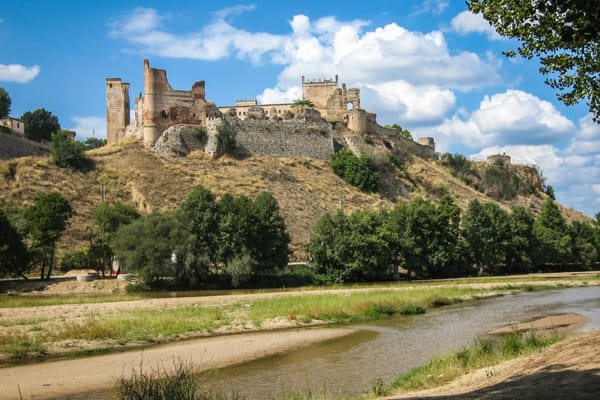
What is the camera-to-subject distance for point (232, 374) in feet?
57.2

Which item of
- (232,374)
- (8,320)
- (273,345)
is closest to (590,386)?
(232,374)

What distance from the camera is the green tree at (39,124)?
88.4 m

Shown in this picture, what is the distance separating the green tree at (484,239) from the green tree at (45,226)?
35829 mm

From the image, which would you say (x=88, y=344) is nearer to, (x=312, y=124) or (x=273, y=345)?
(x=273, y=345)

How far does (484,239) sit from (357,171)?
907 inches

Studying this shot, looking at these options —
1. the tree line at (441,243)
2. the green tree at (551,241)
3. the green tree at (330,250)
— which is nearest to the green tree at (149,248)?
the green tree at (330,250)

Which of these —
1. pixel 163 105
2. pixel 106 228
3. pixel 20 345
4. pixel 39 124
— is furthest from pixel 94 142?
pixel 20 345

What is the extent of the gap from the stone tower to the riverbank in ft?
236

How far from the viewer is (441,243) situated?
182 feet

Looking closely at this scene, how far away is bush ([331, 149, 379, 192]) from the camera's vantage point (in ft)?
252

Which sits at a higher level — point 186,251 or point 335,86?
point 335,86

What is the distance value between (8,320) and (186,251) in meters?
18.9

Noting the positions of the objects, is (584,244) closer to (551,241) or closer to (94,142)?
(551,241)

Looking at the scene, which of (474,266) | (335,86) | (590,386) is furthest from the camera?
(335,86)
